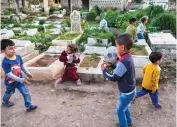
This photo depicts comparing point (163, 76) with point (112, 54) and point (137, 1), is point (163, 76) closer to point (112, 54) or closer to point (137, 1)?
point (112, 54)

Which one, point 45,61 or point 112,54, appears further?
point 45,61

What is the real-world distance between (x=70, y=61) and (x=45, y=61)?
1.45m

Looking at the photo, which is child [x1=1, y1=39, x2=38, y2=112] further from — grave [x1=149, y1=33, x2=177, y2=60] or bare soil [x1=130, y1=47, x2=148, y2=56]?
grave [x1=149, y1=33, x2=177, y2=60]

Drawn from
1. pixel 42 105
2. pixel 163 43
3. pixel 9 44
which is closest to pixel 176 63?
pixel 163 43

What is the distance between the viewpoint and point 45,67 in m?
5.50

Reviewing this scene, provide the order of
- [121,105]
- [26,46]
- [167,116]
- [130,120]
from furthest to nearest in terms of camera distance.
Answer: [26,46] → [167,116] → [130,120] → [121,105]

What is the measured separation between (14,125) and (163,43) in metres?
4.83

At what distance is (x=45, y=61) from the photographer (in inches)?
240

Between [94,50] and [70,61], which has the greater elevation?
[70,61]

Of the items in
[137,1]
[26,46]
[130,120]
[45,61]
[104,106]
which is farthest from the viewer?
[137,1]

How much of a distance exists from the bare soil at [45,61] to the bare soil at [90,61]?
2.70 ft

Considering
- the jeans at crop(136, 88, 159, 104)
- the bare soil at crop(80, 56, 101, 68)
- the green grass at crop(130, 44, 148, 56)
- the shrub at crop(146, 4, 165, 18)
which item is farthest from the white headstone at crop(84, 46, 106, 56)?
the shrub at crop(146, 4, 165, 18)

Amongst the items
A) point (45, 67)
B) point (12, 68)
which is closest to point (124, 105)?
point (12, 68)

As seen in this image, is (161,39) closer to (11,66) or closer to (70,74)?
(70,74)
